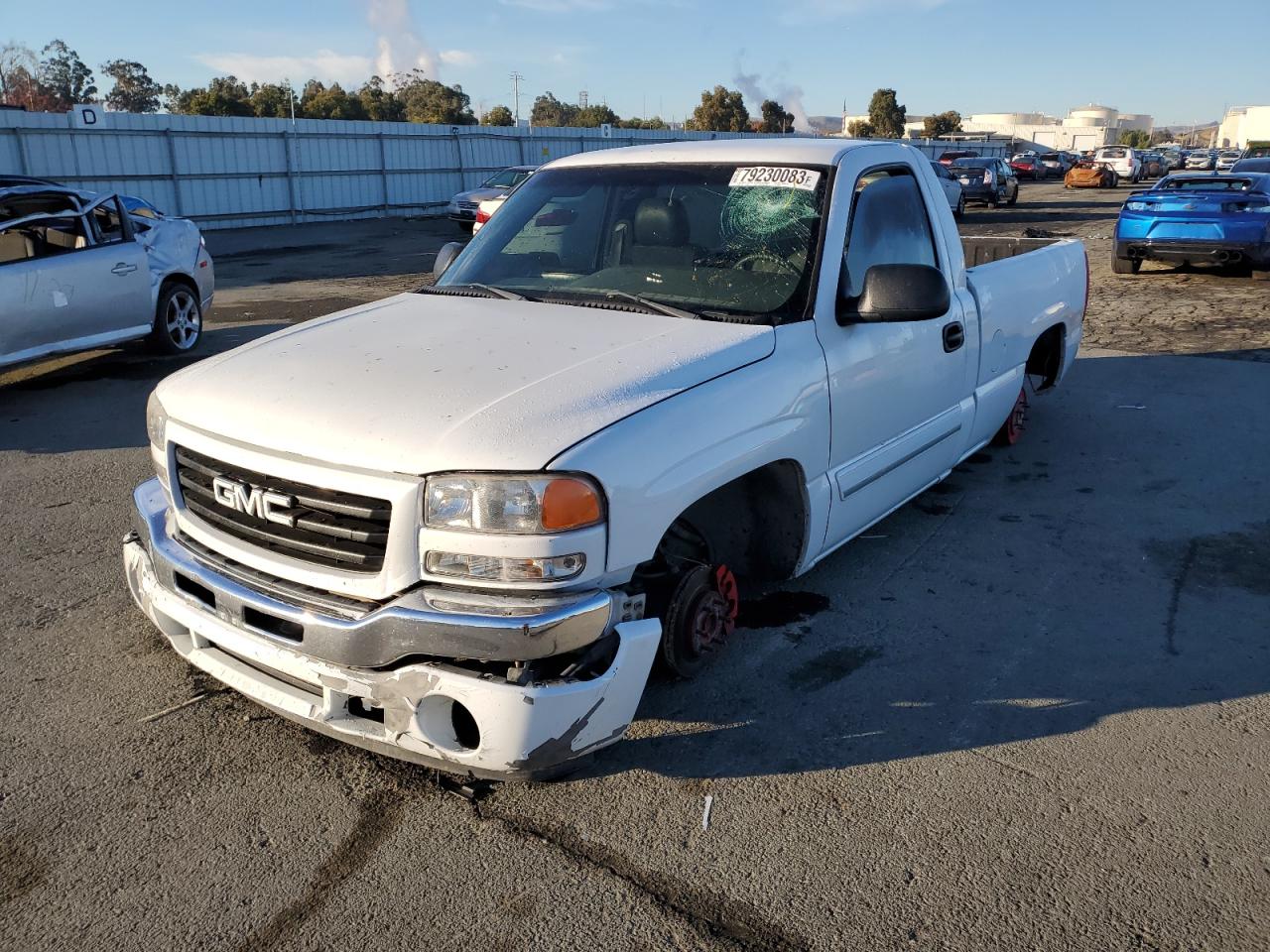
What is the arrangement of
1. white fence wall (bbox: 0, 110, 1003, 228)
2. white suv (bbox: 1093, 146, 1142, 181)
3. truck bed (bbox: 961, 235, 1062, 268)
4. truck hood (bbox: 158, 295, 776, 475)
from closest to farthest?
truck hood (bbox: 158, 295, 776, 475) → truck bed (bbox: 961, 235, 1062, 268) → white fence wall (bbox: 0, 110, 1003, 228) → white suv (bbox: 1093, 146, 1142, 181)

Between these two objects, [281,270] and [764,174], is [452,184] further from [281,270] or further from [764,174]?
[764,174]

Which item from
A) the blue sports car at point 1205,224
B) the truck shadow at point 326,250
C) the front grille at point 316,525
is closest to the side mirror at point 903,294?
the front grille at point 316,525

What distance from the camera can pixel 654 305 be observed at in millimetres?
3803

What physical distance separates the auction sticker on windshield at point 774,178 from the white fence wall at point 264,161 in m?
21.9

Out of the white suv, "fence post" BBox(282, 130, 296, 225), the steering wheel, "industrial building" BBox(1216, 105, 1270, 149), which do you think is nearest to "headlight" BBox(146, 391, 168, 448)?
the steering wheel

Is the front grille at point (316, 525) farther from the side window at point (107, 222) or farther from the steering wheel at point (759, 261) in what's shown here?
the side window at point (107, 222)

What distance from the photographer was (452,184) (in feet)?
104

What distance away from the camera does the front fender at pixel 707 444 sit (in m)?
2.82

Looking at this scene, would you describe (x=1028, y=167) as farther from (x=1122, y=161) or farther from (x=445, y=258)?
(x=445, y=258)

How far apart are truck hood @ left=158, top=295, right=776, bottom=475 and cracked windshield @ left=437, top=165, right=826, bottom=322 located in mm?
222

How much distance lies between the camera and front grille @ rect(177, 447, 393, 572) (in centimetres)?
279

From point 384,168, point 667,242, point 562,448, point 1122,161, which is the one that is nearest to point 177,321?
point 667,242

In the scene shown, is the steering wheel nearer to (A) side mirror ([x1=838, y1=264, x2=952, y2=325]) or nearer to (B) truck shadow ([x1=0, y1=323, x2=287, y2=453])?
(A) side mirror ([x1=838, y1=264, x2=952, y2=325])

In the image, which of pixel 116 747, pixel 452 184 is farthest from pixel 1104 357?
pixel 452 184
